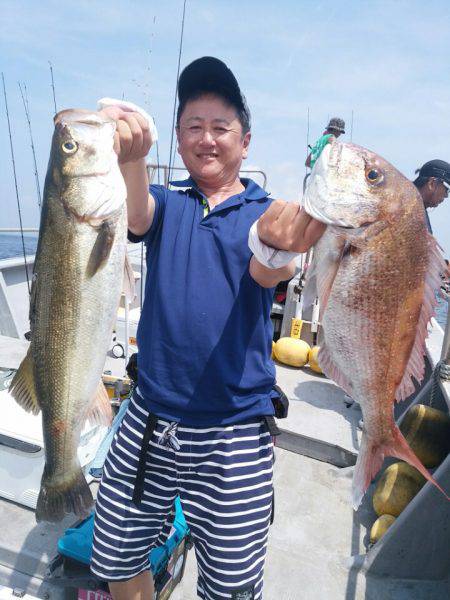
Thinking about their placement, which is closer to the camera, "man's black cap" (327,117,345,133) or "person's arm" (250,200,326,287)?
"person's arm" (250,200,326,287)

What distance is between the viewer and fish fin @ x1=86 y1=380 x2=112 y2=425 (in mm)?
1875

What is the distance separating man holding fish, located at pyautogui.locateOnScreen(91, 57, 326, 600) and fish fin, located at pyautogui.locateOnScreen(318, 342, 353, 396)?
381 millimetres

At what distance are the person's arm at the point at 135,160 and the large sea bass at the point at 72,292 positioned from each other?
0.08 m

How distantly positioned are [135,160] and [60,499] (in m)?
1.50

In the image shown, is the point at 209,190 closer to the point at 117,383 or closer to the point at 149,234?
the point at 149,234

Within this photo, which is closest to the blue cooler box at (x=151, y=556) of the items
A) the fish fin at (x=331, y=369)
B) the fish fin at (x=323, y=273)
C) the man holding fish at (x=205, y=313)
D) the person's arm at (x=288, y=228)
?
the man holding fish at (x=205, y=313)

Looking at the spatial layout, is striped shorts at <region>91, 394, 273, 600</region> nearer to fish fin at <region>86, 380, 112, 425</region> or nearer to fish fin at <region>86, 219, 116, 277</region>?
fish fin at <region>86, 380, 112, 425</region>

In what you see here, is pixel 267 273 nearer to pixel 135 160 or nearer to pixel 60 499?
pixel 135 160

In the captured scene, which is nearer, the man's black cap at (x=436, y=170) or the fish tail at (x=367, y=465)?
the fish tail at (x=367, y=465)

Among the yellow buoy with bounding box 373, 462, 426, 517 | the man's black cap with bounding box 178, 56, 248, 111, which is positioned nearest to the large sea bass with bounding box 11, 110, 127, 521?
the man's black cap with bounding box 178, 56, 248, 111

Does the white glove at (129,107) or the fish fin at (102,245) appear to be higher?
the white glove at (129,107)

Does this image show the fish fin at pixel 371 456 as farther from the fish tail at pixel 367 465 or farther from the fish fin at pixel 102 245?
the fish fin at pixel 102 245

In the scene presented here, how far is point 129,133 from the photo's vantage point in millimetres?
1662

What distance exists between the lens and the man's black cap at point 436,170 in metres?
4.16
